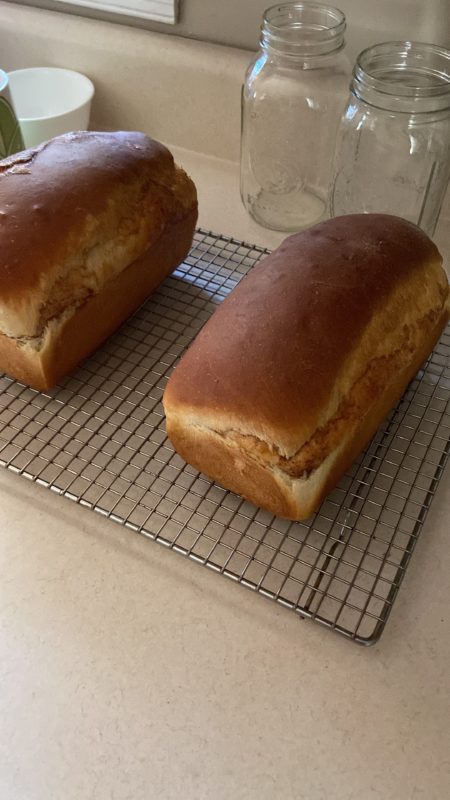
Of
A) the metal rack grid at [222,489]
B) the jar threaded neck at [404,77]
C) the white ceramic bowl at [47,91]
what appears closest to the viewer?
the metal rack grid at [222,489]

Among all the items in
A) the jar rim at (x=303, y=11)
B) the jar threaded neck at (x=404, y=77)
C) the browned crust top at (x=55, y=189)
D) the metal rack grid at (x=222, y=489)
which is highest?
the jar rim at (x=303, y=11)

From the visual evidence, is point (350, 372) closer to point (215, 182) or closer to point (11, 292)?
point (11, 292)

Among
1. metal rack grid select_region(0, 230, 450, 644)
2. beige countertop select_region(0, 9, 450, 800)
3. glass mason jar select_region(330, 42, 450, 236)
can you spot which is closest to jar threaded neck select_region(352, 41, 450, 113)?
glass mason jar select_region(330, 42, 450, 236)

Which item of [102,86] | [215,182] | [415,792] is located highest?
[102,86]

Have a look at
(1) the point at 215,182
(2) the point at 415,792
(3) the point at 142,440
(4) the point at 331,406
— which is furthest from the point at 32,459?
(1) the point at 215,182

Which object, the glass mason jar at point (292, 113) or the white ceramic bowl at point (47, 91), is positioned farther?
the white ceramic bowl at point (47, 91)

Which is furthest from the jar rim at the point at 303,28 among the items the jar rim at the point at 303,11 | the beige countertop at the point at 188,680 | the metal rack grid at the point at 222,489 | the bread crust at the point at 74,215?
the beige countertop at the point at 188,680

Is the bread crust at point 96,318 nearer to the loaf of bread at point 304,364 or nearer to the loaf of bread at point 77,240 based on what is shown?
the loaf of bread at point 77,240

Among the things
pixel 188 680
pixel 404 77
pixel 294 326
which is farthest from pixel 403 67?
pixel 188 680
